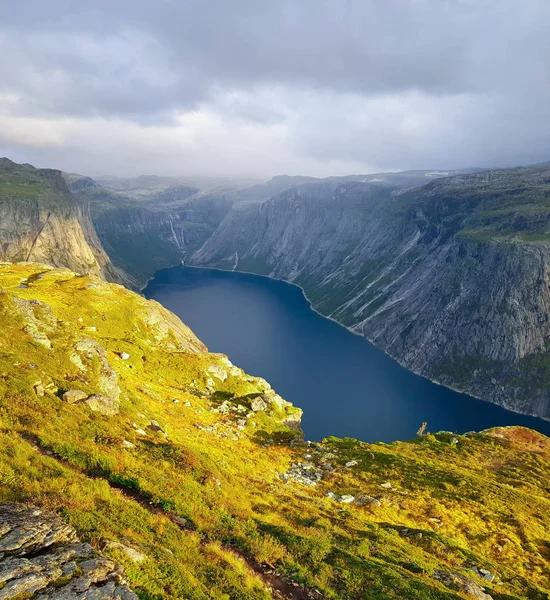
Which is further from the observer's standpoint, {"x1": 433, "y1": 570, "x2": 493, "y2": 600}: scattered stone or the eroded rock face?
{"x1": 433, "y1": 570, "x2": 493, "y2": 600}: scattered stone

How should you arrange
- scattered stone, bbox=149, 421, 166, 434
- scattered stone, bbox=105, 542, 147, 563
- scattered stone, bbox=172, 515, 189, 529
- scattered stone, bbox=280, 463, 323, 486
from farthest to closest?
scattered stone, bbox=280, 463, 323, 486 → scattered stone, bbox=149, 421, 166, 434 → scattered stone, bbox=172, 515, 189, 529 → scattered stone, bbox=105, 542, 147, 563

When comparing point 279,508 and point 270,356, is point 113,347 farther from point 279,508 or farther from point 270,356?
point 270,356

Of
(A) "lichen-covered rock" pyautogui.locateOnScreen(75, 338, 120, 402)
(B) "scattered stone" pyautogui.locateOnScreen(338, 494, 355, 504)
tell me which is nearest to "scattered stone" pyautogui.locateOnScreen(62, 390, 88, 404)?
(A) "lichen-covered rock" pyautogui.locateOnScreen(75, 338, 120, 402)

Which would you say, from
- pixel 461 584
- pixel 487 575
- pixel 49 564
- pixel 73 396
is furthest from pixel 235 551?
pixel 487 575

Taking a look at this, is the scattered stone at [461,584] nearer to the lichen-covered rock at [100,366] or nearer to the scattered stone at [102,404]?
the scattered stone at [102,404]

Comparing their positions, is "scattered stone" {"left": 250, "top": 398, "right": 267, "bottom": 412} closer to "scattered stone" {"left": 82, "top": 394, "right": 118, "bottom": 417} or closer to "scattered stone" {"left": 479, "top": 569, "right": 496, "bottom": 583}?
"scattered stone" {"left": 82, "top": 394, "right": 118, "bottom": 417}

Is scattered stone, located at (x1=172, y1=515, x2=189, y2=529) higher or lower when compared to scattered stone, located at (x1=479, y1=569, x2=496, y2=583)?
higher
